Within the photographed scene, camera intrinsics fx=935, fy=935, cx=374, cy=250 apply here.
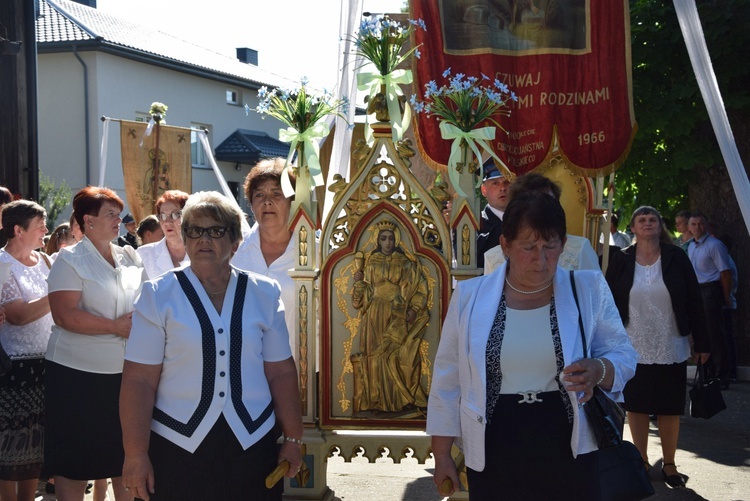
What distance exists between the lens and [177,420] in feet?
10.8

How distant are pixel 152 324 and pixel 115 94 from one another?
26346 millimetres

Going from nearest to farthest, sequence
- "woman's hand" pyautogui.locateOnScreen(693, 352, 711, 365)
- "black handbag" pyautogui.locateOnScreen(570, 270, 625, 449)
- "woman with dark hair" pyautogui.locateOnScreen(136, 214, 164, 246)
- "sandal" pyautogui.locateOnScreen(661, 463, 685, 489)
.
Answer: "black handbag" pyautogui.locateOnScreen(570, 270, 625, 449) < "sandal" pyautogui.locateOnScreen(661, 463, 685, 489) < "woman's hand" pyautogui.locateOnScreen(693, 352, 711, 365) < "woman with dark hair" pyautogui.locateOnScreen(136, 214, 164, 246)

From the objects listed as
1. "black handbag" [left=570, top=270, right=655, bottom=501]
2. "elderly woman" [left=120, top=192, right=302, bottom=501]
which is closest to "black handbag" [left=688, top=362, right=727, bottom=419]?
"black handbag" [left=570, top=270, right=655, bottom=501]

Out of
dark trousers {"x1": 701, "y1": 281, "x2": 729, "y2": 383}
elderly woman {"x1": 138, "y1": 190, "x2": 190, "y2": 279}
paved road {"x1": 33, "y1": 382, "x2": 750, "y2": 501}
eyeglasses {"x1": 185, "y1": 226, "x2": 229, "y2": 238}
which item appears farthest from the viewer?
dark trousers {"x1": 701, "y1": 281, "x2": 729, "y2": 383}

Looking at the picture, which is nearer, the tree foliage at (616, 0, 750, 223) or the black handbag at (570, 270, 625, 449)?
the black handbag at (570, 270, 625, 449)

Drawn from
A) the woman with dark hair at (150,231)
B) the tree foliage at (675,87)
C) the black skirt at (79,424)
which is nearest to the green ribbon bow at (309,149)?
the black skirt at (79,424)

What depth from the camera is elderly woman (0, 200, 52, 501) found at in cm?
522

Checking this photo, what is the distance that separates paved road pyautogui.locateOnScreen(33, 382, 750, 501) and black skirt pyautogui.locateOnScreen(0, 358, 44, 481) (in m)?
1.01

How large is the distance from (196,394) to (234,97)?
3287cm

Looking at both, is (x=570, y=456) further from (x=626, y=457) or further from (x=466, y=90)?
(x=466, y=90)

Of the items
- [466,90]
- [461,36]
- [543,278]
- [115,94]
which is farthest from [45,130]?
[543,278]

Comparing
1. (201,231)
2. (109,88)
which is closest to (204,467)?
(201,231)

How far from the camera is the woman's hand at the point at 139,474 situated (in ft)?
10.6

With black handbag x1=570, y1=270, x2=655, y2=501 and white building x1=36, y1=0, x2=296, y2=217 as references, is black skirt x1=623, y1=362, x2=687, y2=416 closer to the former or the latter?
black handbag x1=570, y1=270, x2=655, y2=501
